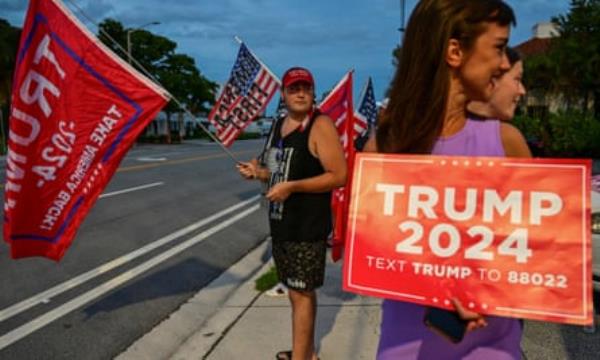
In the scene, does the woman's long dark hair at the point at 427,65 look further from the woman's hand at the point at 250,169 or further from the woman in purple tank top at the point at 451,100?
the woman's hand at the point at 250,169

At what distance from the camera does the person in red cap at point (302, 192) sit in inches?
118

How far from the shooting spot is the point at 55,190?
10.1ft

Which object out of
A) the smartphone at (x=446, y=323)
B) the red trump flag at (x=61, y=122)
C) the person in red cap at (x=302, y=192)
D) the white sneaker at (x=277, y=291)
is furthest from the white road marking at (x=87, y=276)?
the smartphone at (x=446, y=323)

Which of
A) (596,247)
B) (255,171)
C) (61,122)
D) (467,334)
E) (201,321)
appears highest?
(61,122)

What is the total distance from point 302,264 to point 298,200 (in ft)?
1.21

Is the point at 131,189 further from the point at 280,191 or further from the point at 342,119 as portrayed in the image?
the point at 280,191

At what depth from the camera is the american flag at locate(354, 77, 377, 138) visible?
803 centimetres

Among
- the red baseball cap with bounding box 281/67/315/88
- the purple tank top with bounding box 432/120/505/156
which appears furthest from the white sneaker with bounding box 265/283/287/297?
the purple tank top with bounding box 432/120/505/156

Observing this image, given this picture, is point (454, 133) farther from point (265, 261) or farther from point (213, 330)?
point (265, 261)

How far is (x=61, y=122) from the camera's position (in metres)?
3.04

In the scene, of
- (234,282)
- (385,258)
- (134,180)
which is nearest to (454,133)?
(385,258)

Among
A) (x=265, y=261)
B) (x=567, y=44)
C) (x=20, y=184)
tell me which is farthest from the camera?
(x=567, y=44)

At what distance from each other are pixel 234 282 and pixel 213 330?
138cm

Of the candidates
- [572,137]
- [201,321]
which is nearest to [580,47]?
[572,137]
